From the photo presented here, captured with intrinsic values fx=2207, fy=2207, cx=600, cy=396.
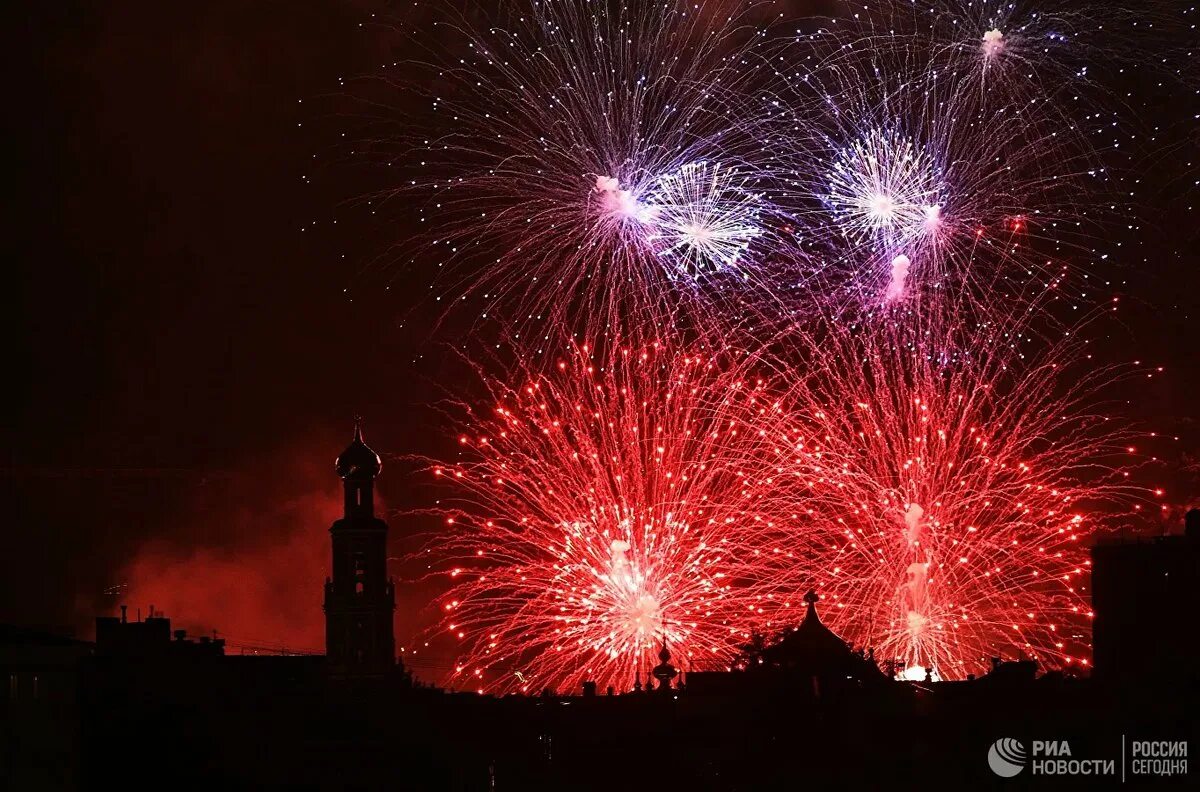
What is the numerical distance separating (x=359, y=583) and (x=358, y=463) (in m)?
4.15

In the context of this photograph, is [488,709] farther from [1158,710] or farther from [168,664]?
[1158,710]

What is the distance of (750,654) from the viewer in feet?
213

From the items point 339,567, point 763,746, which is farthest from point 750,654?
point 339,567

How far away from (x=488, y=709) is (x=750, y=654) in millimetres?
10468

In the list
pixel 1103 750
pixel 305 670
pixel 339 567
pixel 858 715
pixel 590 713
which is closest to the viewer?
pixel 1103 750

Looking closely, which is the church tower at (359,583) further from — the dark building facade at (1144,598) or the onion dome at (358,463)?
the dark building facade at (1144,598)
